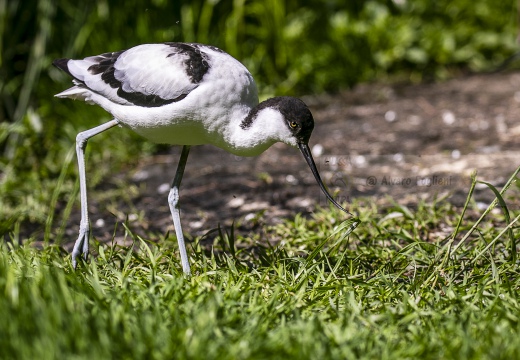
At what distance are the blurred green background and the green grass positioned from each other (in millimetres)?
1822

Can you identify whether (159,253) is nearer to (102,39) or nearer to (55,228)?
(55,228)

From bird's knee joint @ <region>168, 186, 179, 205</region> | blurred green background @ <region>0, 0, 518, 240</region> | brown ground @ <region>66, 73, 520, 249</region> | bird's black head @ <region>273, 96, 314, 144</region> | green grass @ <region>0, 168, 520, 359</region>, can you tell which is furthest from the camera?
blurred green background @ <region>0, 0, 518, 240</region>

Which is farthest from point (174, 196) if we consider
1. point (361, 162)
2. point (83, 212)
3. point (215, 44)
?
point (215, 44)

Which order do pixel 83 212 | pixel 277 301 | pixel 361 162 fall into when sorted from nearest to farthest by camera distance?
pixel 277 301
pixel 83 212
pixel 361 162

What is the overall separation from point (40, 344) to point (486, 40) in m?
6.71

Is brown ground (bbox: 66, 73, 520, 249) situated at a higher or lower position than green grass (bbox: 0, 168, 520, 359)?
lower

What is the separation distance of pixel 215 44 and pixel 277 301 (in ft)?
14.0

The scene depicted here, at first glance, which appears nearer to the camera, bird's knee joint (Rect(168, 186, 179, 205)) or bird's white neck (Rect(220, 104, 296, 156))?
bird's white neck (Rect(220, 104, 296, 156))

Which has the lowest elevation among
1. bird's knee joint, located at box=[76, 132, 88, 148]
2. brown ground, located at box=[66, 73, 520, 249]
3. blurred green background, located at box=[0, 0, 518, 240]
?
brown ground, located at box=[66, 73, 520, 249]

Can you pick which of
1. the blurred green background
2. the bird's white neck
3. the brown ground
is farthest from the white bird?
the blurred green background

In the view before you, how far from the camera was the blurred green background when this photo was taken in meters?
5.50

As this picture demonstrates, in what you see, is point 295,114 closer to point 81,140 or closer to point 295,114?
point 295,114

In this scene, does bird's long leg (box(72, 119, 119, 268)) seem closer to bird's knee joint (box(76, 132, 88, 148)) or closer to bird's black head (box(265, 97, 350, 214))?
bird's knee joint (box(76, 132, 88, 148))

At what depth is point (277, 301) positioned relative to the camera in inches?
116
